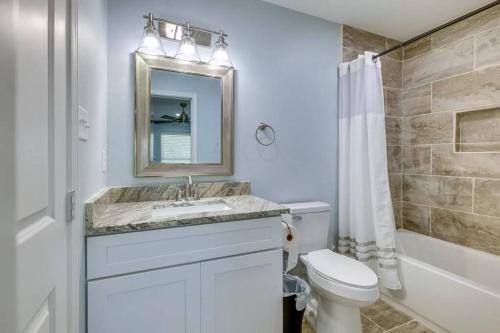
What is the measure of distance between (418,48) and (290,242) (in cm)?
230

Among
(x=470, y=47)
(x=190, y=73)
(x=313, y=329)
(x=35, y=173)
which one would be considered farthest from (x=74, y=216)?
(x=470, y=47)

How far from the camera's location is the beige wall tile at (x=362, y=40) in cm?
225

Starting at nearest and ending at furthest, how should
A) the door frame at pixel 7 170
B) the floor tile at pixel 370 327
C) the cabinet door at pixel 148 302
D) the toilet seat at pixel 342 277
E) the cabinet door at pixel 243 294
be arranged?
the door frame at pixel 7 170
the cabinet door at pixel 148 302
the cabinet door at pixel 243 294
the toilet seat at pixel 342 277
the floor tile at pixel 370 327

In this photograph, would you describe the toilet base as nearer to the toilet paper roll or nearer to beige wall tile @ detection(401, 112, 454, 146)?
the toilet paper roll

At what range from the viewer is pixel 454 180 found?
2139 millimetres

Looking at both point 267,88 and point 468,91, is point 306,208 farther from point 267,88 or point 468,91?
point 468,91

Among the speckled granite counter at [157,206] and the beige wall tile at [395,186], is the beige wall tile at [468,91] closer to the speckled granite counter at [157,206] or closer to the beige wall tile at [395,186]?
the beige wall tile at [395,186]

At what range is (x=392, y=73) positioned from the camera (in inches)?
98.3

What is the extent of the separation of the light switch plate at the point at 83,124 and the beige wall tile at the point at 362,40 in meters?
2.16

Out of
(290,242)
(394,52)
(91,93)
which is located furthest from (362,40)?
(91,93)

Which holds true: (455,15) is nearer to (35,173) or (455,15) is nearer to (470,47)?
(470,47)

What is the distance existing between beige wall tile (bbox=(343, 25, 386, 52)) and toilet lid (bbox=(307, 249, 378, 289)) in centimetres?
184

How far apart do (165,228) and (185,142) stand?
28.5 inches

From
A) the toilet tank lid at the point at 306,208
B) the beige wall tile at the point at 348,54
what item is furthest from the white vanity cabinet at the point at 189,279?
the beige wall tile at the point at 348,54
